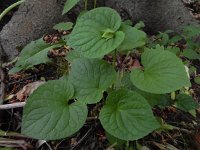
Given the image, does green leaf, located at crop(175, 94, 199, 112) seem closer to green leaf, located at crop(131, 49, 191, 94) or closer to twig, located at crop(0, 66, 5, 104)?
green leaf, located at crop(131, 49, 191, 94)

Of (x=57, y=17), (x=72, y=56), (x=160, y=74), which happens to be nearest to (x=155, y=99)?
(x=160, y=74)

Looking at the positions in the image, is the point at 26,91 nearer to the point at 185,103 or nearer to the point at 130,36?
the point at 130,36

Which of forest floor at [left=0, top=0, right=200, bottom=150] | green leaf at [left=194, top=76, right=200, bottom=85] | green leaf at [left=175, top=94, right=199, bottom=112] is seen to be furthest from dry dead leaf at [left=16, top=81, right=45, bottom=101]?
green leaf at [left=194, top=76, right=200, bottom=85]

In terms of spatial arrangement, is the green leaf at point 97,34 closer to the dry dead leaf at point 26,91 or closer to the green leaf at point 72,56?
the green leaf at point 72,56

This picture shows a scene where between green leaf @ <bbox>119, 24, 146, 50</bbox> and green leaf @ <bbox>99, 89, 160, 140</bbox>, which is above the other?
green leaf @ <bbox>119, 24, 146, 50</bbox>

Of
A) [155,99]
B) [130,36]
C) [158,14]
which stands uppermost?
[130,36]
